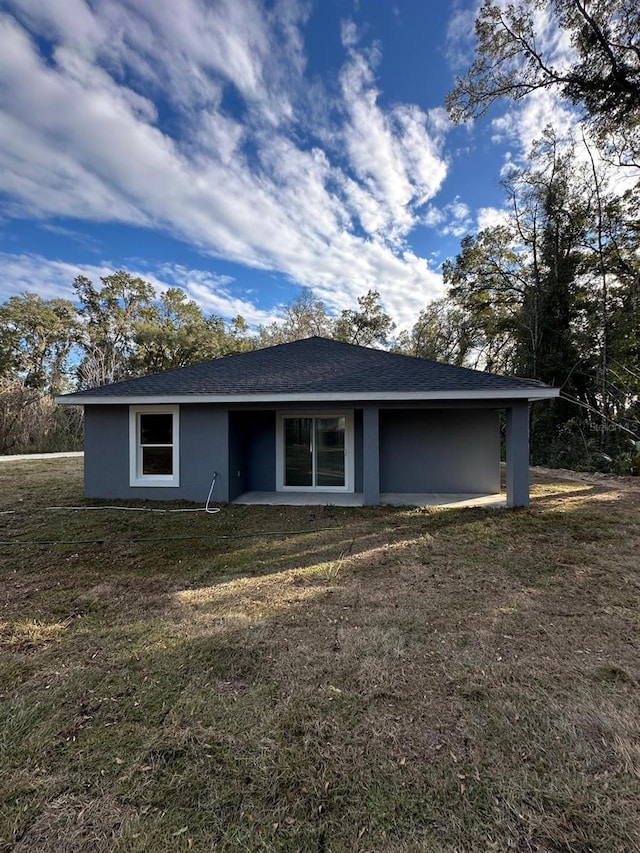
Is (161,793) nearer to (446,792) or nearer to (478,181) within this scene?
(446,792)

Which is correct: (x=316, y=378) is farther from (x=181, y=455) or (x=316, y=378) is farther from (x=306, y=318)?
(x=306, y=318)

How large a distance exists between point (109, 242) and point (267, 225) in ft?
35.9

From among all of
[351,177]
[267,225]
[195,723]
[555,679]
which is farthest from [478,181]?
[195,723]

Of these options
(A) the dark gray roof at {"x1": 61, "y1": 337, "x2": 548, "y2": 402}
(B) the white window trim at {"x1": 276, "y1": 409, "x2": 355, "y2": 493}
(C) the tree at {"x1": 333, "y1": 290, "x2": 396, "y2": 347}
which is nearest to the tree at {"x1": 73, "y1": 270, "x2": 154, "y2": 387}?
(C) the tree at {"x1": 333, "y1": 290, "x2": 396, "y2": 347}

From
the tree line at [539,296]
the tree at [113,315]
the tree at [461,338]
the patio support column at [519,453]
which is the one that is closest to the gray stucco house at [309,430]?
the patio support column at [519,453]

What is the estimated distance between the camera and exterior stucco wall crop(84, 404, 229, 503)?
7625 millimetres

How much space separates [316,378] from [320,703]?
20.4 feet

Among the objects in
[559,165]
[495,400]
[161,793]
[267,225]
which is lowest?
[161,793]

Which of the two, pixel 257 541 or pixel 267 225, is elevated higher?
pixel 267 225

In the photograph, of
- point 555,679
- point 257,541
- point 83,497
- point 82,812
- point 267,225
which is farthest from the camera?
point 267,225

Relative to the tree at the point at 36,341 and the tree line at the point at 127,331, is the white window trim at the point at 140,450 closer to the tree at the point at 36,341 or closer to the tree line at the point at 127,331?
the tree line at the point at 127,331

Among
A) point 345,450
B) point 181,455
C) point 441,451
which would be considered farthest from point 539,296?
point 181,455

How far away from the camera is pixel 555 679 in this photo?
2355 mm

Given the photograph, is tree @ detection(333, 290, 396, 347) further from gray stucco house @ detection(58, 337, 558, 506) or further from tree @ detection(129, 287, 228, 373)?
gray stucco house @ detection(58, 337, 558, 506)
